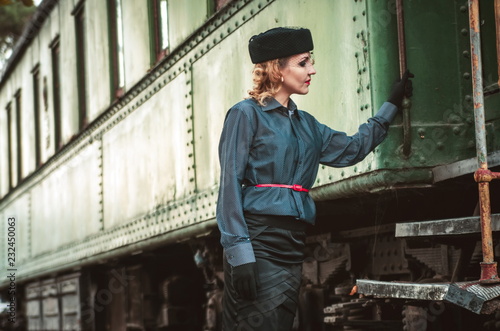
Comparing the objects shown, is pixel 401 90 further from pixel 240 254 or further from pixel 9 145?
pixel 9 145

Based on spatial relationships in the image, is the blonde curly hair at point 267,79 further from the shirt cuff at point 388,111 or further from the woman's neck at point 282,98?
the shirt cuff at point 388,111

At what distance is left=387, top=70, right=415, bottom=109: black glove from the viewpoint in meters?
3.59

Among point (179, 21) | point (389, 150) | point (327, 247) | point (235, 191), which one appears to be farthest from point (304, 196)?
point (179, 21)

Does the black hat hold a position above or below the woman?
above

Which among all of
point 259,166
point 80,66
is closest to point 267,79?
point 259,166

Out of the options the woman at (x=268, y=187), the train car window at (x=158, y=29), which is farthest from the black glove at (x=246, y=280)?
the train car window at (x=158, y=29)

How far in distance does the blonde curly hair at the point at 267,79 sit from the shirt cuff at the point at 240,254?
1.72 ft

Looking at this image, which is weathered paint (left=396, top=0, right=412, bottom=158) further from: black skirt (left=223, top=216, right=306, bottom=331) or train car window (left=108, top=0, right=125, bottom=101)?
train car window (left=108, top=0, right=125, bottom=101)

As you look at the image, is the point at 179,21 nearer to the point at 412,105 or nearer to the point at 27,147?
the point at 412,105

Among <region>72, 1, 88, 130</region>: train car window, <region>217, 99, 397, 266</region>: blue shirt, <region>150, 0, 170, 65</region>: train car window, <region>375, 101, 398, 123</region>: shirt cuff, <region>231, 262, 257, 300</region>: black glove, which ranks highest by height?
<region>72, 1, 88, 130</region>: train car window

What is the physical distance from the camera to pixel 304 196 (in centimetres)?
328

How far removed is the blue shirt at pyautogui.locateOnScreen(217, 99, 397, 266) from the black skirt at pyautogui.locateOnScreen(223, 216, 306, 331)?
0.05m

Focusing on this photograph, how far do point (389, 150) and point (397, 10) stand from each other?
537mm

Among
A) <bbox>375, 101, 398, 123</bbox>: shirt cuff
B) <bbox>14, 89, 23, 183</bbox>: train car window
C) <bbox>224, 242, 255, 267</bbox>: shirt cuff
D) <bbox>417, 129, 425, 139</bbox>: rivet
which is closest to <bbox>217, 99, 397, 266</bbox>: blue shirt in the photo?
<bbox>224, 242, 255, 267</bbox>: shirt cuff
